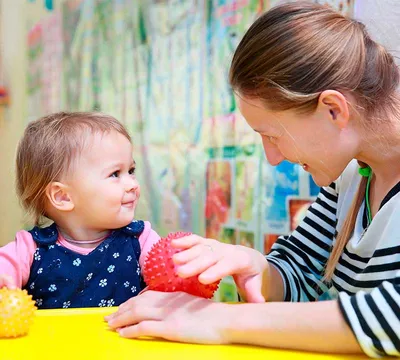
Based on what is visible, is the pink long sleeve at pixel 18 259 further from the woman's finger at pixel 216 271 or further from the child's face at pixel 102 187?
the woman's finger at pixel 216 271

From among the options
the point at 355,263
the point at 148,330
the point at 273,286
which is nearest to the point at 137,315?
the point at 148,330

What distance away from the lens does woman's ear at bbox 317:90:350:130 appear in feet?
2.96

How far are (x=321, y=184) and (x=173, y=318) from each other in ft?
1.24

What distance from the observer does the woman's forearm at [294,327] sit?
72cm

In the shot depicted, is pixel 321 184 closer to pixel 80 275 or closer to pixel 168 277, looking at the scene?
pixel 168 277

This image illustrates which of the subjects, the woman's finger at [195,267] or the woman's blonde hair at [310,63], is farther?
the woman's blonde hair at [310,63]

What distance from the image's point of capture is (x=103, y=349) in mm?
754

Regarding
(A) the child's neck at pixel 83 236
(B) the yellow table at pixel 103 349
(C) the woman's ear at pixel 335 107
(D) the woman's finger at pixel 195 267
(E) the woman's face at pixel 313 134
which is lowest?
(A) the child's neck at pixel 83 236

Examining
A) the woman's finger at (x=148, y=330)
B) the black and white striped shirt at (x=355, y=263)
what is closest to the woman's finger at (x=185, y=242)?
the woman's finger at (x=148, y=330)

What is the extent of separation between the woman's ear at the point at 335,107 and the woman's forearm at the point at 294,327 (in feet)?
1.04

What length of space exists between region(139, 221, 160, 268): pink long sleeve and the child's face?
0.17 feet

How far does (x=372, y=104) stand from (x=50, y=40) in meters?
2.55

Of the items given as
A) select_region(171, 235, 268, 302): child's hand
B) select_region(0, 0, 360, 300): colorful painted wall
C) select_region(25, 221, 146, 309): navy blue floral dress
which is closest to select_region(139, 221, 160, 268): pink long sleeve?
select_region(25, 221, 146, 309): navy blue floral dress

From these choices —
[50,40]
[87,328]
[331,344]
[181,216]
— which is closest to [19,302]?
[87,328]
